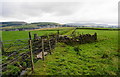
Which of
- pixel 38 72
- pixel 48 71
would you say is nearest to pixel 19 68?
pixel 38 72

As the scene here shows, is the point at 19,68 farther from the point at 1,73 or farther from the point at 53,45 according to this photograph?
the point at 53,45

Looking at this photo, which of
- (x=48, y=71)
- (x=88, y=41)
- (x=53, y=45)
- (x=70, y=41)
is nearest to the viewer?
(x=48, y=71)

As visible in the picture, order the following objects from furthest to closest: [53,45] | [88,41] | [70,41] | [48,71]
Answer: [88,41] → [70,41] → [53,45] → [48,71]

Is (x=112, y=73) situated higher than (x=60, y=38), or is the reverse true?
(x=60, y=38)

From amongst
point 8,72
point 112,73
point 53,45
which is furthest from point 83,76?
point 53,45

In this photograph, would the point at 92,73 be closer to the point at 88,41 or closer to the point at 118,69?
the point at 118,69

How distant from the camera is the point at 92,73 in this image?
4.81 m

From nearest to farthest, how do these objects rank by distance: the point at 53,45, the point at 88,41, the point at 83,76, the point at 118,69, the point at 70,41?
the point at 83,76, the point at 118,69, the point at 53,45, the point at 70,41, the point at 88,41

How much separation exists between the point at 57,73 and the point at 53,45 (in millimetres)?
5485

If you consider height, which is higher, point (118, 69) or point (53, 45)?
point (53, 45)

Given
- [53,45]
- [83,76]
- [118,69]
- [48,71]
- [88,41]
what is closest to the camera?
[83,76]

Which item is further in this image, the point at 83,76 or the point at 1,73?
the point at 1,73

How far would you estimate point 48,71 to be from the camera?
4.91 meters

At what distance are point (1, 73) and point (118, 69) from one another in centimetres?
647
